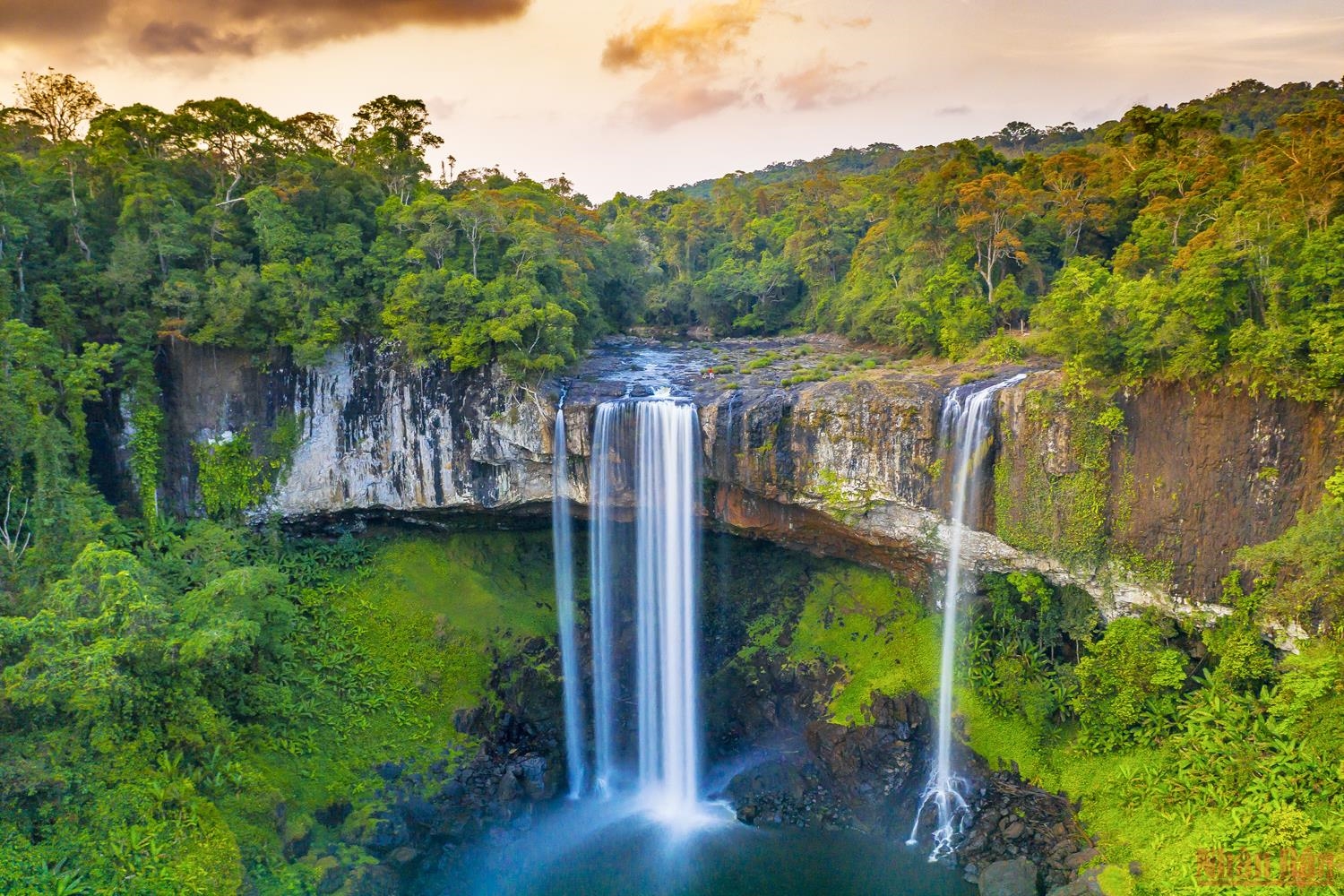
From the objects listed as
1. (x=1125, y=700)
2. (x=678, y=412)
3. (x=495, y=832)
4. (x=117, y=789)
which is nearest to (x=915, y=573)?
(x=1125, y=700)

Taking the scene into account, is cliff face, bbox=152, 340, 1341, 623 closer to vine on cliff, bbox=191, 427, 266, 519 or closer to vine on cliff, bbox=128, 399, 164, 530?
vine on cliff, bbox=191, 427, 266, 519

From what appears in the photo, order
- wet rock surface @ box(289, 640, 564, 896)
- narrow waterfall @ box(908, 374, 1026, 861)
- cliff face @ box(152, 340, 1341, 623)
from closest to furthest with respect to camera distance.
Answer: cliff face @ box(152, 340, 1341, 623) < wet rock surface @ box(289, 640, 564, 896) < narrow waterfall @ box(908, 374, 1026, 861)

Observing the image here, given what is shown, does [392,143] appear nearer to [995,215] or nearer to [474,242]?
[474,242]

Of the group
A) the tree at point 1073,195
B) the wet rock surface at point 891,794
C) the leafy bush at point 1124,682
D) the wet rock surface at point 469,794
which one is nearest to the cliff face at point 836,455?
the leafy bush at point 1124,682

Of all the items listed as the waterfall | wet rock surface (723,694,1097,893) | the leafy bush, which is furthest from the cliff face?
wet rock surface (723,694,1097,893)

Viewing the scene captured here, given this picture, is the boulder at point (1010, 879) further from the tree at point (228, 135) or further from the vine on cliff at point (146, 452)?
the tree at point (228, 135)
